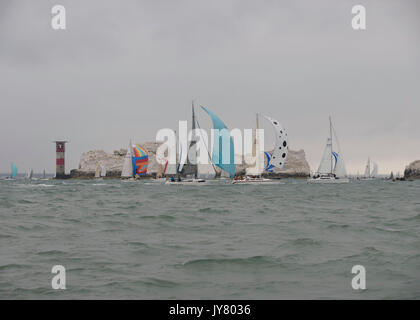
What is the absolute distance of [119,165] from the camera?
175m

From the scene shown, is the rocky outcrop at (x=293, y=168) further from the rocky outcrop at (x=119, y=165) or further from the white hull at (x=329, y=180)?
the white hull at (x=329, y=180)

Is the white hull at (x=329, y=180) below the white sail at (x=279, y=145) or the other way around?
below

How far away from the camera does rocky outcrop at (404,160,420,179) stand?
13082cm

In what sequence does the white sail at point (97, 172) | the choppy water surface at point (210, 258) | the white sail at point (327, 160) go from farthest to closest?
the white sail at point (97, 172)
the white sail at point (327, 160)
the choppy water surface at point (210, 258)

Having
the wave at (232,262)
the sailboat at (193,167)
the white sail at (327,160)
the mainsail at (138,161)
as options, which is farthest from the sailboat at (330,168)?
the wave at (232,262)

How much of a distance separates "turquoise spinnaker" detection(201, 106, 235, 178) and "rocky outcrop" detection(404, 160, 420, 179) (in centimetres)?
9050

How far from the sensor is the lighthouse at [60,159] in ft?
477

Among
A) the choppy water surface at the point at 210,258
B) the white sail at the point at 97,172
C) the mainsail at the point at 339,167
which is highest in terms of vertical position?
the mainsail at the point at 339,167

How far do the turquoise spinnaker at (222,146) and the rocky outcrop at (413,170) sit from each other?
297ft

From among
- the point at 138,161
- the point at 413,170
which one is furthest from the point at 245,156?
the point at 413,170

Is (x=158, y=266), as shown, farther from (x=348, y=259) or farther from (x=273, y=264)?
(x=348, y=259)

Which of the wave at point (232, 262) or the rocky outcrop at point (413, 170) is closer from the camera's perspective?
the wave at point (232, 262)

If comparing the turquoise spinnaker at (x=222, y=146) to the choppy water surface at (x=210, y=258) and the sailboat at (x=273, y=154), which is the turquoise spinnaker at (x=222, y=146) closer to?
the sailboat at (x=273, y=154)

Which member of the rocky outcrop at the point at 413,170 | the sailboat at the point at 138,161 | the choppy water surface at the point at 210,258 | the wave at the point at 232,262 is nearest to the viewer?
the choppy water surface at the point at 210,258
